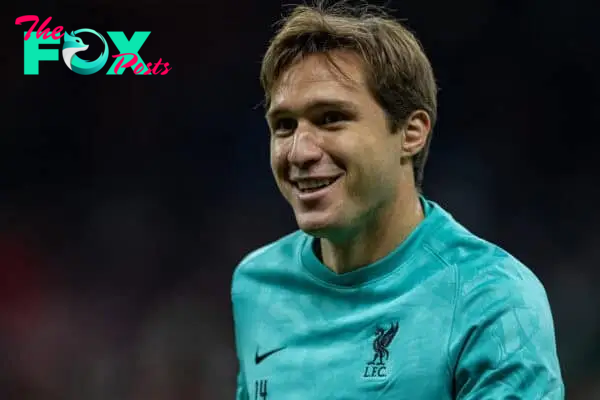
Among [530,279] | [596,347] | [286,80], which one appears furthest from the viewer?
[596,347]

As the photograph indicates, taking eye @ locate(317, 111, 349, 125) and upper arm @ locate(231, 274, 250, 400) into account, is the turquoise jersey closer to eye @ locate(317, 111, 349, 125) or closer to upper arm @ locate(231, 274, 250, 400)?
upper arm @ locate(231, 274, 250, 400)

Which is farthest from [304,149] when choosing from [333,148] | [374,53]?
[374,53]

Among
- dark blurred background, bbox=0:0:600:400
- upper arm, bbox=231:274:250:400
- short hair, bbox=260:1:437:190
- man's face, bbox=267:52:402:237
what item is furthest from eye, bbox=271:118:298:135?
dark blurred background, bbox=0:0:600:400

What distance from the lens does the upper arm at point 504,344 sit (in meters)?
2.59

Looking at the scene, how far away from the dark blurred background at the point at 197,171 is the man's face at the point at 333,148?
3.55 meters

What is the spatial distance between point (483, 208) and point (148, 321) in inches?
82.5

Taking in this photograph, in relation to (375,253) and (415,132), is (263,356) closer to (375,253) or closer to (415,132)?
(375,253)

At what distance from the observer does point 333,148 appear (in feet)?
9.43

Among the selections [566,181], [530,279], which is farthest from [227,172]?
[530,279]

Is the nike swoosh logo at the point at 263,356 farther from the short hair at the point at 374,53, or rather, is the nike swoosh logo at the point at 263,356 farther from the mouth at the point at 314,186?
the short hair at the point at 374,53

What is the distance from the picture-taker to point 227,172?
6.62 meters

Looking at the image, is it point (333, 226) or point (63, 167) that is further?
point (63, 167)

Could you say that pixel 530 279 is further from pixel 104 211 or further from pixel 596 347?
pixel 104 211

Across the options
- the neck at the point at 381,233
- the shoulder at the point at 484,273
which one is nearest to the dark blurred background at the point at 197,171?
the neck at the point at 381,233
